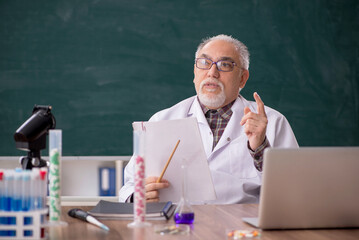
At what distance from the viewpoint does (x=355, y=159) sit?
1506 millimetres

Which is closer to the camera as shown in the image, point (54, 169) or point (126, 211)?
point (54, 169)

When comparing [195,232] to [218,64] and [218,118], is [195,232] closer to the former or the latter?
[218,118]

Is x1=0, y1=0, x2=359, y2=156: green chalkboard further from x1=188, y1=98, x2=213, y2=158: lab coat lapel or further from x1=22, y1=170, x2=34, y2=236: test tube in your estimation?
x1=22, y1=170, x2=34, y2=236: test tube

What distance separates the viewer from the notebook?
1.71 meters

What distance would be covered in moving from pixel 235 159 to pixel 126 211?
99 centimetres

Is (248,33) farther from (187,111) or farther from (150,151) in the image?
(150,151)

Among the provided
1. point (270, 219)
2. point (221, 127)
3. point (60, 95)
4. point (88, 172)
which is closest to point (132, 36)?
point (60, 95)

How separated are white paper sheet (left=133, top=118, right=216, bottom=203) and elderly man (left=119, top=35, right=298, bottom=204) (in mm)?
261

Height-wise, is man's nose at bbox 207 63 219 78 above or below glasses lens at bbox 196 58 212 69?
below

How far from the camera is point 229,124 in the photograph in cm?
276

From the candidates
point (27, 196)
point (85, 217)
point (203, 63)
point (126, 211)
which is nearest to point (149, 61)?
point (203, 63)

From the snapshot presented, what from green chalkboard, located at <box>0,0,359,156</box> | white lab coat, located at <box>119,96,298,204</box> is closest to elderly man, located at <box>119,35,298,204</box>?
white lab coat, located at <box>119,96,298,204</box>

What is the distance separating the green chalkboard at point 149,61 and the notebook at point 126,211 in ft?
6.42

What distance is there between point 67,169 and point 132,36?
1.11m
